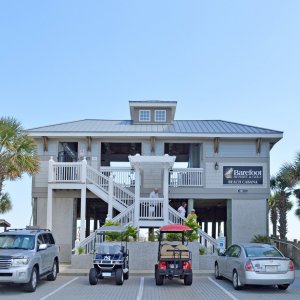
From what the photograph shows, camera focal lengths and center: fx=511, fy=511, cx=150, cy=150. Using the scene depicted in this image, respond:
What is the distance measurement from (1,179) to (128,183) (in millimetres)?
6954

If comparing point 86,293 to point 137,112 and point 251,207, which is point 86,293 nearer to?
point 251,207

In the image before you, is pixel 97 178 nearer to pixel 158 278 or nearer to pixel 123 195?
pixel 123 195

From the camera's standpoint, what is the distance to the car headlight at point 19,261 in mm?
14031

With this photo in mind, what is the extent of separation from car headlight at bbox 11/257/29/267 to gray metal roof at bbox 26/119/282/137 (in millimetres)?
11761

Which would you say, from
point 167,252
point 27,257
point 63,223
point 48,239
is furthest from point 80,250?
point 27,257

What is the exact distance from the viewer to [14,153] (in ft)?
69.2

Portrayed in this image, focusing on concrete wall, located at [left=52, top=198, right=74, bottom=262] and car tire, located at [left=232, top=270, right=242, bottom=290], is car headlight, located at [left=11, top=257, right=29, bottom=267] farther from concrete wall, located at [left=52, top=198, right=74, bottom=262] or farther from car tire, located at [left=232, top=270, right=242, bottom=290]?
concrete wall, located at [left=52, top=198, right=74, bottom=262]

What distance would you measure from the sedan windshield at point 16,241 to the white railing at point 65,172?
8241mm

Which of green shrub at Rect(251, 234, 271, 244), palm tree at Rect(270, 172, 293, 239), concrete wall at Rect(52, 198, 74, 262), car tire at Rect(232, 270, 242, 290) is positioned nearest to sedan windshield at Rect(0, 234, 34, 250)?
car tire at Rect(232, 270, 242, 290)

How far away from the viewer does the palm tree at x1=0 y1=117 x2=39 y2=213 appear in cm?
2053

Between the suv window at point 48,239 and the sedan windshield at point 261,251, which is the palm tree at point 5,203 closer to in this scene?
the suv window at point 48,239

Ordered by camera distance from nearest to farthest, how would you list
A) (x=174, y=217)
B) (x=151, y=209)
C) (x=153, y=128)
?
(x=151, y=209)
(x=174, y=217)
(x=153, y=128)

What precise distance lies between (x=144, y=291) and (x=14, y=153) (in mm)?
9307

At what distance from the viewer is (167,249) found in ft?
52.2
